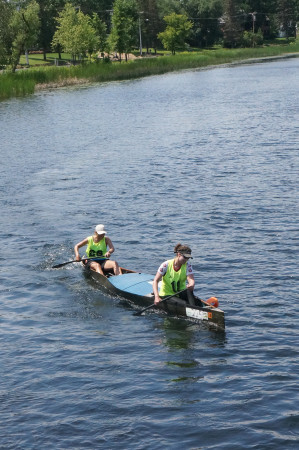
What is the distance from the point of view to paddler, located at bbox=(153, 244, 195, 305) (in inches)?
658

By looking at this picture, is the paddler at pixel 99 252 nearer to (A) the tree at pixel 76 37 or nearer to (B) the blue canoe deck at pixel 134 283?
(B) the blue canoe deck at pixel 134 283

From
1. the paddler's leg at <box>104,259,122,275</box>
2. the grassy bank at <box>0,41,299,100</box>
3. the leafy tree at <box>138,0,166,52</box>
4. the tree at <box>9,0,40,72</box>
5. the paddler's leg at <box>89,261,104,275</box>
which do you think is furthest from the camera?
the leafy tree at <box>138,0,166,52</box>

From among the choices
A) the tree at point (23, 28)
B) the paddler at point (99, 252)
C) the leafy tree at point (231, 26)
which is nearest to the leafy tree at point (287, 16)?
the leafy tree at point (231, 26)

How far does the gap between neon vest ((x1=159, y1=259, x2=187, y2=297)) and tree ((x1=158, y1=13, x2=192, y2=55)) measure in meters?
130

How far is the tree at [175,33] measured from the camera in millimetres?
142375

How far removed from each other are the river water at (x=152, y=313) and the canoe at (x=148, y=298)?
0.27 meters

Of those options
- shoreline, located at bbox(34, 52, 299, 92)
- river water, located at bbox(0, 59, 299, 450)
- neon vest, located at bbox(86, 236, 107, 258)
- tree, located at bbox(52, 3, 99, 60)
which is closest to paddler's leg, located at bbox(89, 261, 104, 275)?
neon vest, located at bbox(86, 236, 107, 258)

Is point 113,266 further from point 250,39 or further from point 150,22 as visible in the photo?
point 250,39

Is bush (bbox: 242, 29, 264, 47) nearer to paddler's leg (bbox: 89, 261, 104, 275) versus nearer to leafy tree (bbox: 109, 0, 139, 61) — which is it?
leafy tree (bbox: 109, 0, 139, 61)

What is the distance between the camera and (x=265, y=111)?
57438 mm

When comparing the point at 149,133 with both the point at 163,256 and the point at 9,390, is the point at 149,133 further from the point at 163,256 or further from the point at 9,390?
the point at 9,390

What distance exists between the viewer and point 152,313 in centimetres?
1809

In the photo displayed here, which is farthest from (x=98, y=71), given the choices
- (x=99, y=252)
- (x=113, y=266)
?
(x=113, y=266)

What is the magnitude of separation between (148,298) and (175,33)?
5179 inches
